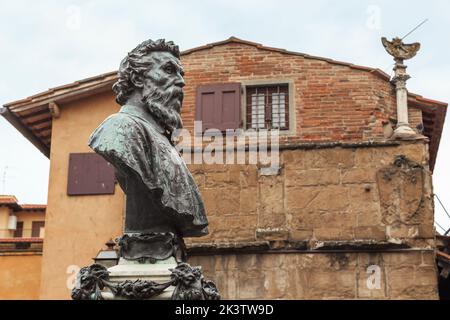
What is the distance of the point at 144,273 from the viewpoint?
5215 millimetres

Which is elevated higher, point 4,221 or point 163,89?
point 4,221

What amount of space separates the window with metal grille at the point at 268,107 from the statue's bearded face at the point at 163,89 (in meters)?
10.8

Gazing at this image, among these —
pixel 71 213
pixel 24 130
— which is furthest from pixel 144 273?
pixel 24 130

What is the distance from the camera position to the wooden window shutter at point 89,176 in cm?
1777

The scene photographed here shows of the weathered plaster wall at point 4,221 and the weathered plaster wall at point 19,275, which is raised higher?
the weathered plaster wall at point 4,221

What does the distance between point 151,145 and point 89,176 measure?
41.5 feet

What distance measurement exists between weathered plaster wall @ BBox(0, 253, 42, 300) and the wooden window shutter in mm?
2860

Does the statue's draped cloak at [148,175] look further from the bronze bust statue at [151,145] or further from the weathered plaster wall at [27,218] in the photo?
the weathered plaster wall at [27,218]

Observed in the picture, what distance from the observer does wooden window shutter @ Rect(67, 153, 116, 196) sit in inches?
699

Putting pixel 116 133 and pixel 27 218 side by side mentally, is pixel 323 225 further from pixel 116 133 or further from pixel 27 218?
pixel 27 218

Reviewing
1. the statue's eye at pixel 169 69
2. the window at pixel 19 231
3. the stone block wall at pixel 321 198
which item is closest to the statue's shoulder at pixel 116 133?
the statue's eye at pixel 169 69

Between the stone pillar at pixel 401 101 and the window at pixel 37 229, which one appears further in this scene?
the window at pixel 37 229

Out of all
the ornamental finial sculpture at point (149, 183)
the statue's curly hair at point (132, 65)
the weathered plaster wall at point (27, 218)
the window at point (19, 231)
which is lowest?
the ornamental finial sculpture at point (149, 183)
